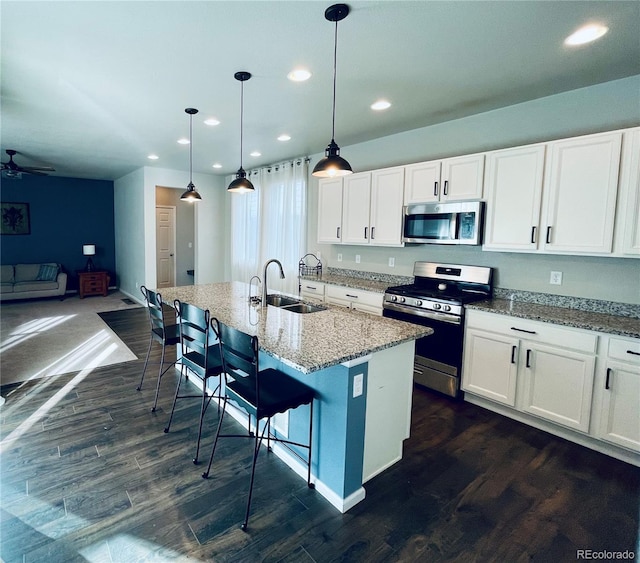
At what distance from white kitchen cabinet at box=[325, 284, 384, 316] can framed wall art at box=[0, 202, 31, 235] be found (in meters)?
7.32

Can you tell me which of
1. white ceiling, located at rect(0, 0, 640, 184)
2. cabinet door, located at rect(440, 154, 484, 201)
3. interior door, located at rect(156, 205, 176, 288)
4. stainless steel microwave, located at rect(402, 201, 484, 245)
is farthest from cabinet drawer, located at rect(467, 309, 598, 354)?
interior door, located at rect(156, 205, 176, 288)

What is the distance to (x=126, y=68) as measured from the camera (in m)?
2.64

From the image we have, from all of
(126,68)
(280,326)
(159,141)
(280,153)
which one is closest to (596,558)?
(280,326)

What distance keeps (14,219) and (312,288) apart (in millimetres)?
7132

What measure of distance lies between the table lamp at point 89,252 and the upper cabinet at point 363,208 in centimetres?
607

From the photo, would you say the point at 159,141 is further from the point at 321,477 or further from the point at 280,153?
the point at 321,477

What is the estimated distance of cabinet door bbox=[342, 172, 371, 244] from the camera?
13.9 feet

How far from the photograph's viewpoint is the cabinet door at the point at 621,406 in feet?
7.52

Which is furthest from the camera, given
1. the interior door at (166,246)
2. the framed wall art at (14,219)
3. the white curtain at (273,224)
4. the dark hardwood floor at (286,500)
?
the interior door at (166,246)

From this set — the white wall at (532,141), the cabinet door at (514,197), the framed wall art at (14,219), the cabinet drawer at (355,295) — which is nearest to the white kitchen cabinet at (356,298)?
the cabinet drawer at (355,295)

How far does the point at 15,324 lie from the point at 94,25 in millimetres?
5329

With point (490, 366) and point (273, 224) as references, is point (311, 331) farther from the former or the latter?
point (273, 224)

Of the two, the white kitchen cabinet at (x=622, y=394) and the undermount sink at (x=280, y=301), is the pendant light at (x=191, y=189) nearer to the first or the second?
the undermount sink at (x=280, y=301)

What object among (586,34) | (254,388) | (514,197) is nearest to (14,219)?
(254,388)
